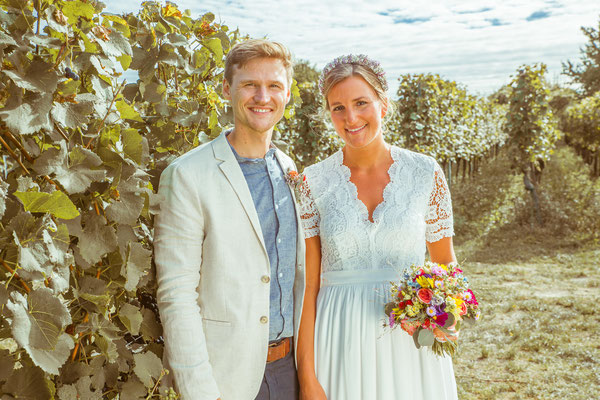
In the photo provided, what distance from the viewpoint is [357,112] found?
251cm

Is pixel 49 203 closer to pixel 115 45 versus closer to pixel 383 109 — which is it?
pixel 115 45

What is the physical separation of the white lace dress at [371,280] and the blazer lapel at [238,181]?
21.5 inches

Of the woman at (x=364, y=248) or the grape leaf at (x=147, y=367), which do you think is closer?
the grape leaf at (x=147, y=367)

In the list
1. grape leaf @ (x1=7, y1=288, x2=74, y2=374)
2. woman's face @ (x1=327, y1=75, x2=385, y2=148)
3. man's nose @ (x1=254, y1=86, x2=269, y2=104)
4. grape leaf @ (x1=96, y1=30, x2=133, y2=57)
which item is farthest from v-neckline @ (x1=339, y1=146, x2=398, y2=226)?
grape leaf @ (x1=7, y1=288, x2=74, y2=374)

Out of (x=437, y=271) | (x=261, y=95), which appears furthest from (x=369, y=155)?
(x=261, y=95)

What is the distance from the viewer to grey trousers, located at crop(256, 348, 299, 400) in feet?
6.80

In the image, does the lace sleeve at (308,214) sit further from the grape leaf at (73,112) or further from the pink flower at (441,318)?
the grape leaf at (73,112)

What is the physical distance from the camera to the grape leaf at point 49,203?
3.83ft

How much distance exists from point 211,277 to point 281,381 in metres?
0.58

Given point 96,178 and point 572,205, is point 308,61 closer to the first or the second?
point 572,205

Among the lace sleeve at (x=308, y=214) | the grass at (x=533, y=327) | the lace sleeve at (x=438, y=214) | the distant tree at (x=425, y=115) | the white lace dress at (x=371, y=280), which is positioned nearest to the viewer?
the white lace dress at (x=371, y=280)

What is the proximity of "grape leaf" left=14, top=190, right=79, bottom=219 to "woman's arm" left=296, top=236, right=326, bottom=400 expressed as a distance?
4.30ft

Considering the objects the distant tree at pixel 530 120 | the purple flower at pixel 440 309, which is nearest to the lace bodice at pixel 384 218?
the purple flower at pixel 440 309

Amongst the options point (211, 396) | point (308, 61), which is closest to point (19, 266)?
point (211, 396)
